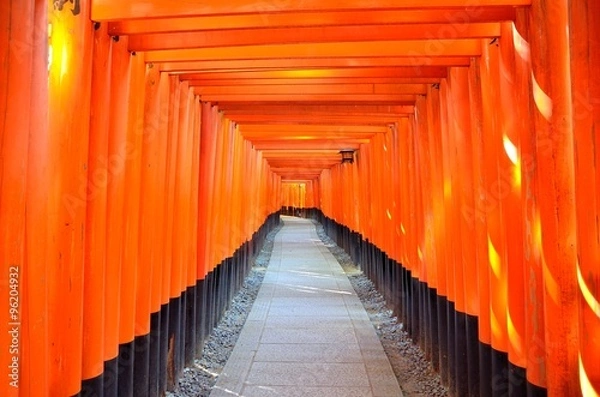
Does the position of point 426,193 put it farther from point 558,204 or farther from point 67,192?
point 67,192

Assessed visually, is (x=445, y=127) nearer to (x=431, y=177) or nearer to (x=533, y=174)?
(x=431, y=177)

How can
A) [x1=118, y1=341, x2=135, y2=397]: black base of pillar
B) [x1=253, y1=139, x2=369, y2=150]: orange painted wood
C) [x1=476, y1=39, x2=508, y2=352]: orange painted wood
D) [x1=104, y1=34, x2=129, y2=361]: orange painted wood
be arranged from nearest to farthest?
[x1=104, y1=34, x2=129, y2=361]: orange painted wood, [x1=476, y1=39, x2=508, y2=352]: orange painted wood, [x1=118, y1=341, x2=135, y2=397]: black base of pillar, [x1=253, y1=139, x2=369, y2=150]: orange painted wood

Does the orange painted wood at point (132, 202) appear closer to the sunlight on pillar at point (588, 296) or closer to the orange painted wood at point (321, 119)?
the sunlight on pillar at point (588, 296)

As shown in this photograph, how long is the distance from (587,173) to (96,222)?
2421 mm

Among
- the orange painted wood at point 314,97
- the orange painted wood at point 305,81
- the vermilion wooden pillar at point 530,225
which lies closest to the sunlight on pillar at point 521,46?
the vermilion wooden pillar at point 530,225

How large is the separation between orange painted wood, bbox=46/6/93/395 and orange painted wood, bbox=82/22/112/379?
0.11 m

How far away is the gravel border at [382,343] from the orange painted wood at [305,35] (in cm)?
302

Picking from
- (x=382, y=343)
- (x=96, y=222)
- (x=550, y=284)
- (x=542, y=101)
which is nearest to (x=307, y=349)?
(x=382, y=343)

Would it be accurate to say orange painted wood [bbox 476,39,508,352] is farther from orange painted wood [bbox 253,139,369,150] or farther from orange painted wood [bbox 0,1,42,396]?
orange painted wood [bbox 253,139,369,150]

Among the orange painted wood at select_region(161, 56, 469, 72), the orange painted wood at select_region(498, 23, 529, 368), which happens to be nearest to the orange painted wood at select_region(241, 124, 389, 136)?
the orange painted wood at select_region(161, 56, 469, 72)

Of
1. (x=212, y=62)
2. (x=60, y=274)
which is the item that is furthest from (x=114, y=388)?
(x=212, y=62)

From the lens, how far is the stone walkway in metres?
4.28

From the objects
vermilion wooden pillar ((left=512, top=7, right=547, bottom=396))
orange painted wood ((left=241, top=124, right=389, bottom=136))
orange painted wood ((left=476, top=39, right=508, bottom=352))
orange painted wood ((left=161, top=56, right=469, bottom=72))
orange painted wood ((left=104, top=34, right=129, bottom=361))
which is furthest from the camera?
orange painted wood ((left=241, top=124, right=389, bottom=136))

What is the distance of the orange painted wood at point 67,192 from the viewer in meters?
2.19
